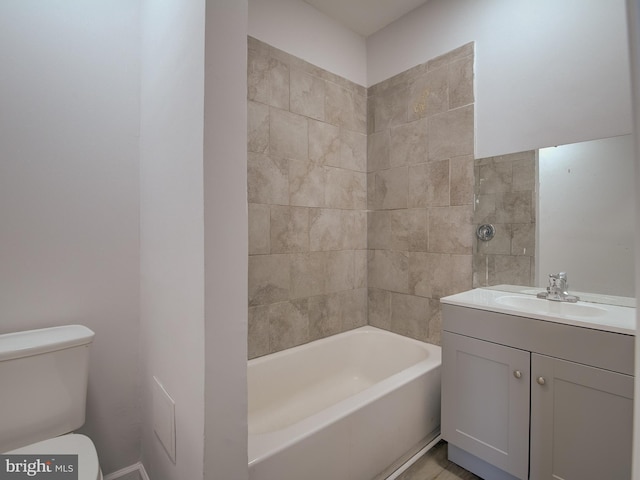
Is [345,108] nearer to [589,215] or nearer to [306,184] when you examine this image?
[306,184]

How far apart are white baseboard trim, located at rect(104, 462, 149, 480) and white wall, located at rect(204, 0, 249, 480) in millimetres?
894

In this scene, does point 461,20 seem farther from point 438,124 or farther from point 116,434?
point 116,434

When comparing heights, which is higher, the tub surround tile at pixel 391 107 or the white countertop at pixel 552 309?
the tub surround tile at pixel 391 107

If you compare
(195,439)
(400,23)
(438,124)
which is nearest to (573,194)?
(438,124)

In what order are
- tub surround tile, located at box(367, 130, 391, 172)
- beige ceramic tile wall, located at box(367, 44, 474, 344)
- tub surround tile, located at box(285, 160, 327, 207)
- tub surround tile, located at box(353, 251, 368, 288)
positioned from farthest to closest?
1. tub surround tile, located at box(353, 251, 368, 288)
2. tub surround tile, located at box(367, 130, 391, 172)
3. tub surround tile, located at box(285, 160, 327, 207)
4. beige ceramic tile wall, located at box(367, 44, 474, 344)

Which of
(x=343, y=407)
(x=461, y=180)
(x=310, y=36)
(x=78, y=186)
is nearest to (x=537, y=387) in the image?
(x=343, y=407)

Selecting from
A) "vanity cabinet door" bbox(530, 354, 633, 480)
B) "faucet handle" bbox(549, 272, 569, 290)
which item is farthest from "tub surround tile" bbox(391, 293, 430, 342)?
"vanity cabinet door" bbox(530, 354, 633, 480)

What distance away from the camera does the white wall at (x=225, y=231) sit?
0.94m

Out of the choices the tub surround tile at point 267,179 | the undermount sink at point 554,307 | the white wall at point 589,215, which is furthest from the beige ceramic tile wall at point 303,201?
the white wall at point 589,215

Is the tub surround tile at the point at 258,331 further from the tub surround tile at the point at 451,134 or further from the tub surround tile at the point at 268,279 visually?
the tub surround tile at the point at 451,134

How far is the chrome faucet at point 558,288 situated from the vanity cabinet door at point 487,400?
0.46 meters

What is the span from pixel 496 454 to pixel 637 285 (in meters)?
A: 1.50

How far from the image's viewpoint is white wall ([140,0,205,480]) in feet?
3.23

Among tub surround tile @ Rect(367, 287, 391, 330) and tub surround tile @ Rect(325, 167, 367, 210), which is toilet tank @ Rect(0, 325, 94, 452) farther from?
tub surround tile @ Rect(367, 287, 391, 330)
